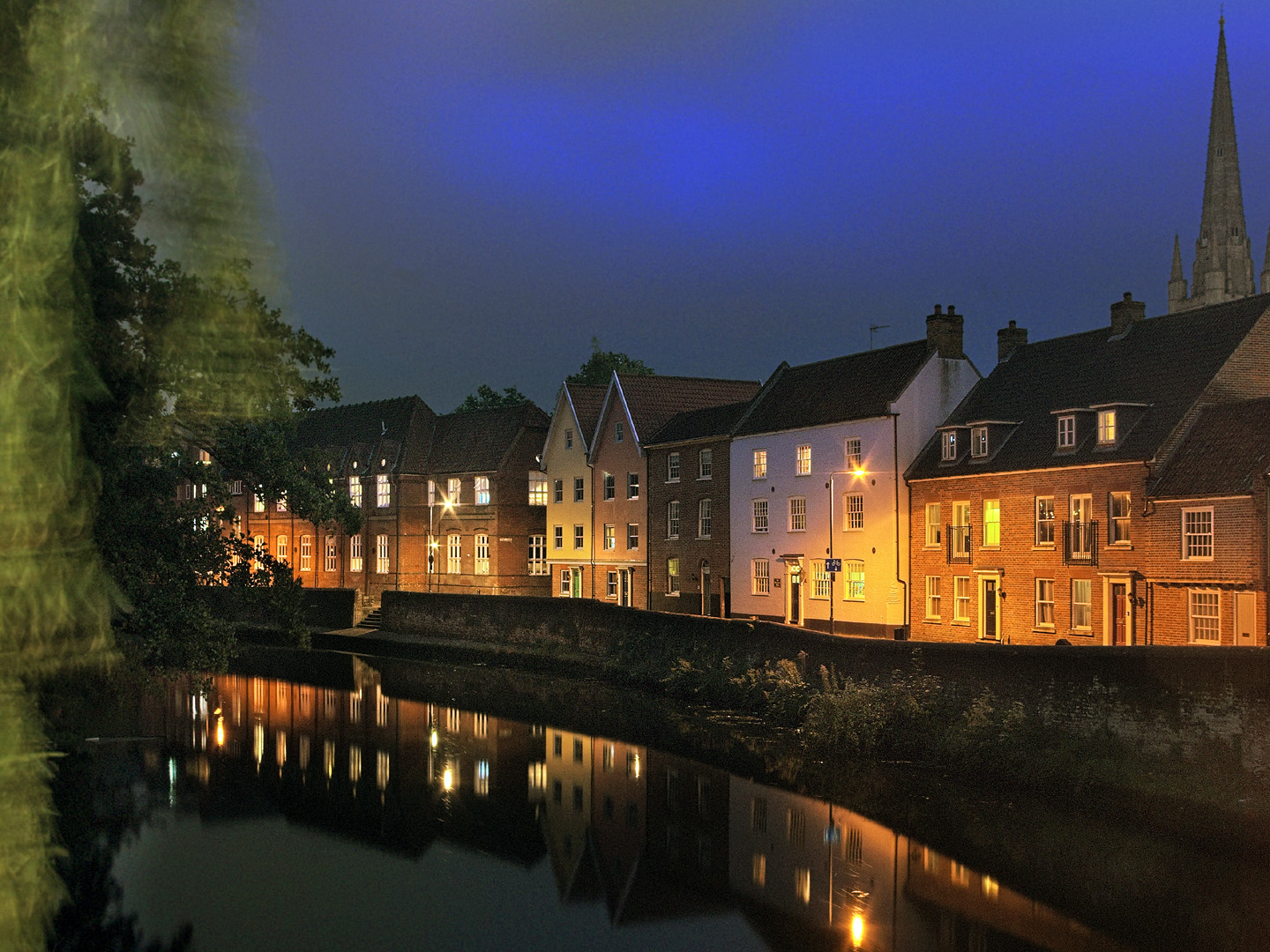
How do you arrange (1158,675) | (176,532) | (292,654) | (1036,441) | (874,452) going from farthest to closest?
1. (292,654)
2. (874,452)
3. (1036,441)
4. (1158,675)
5. (176,532)

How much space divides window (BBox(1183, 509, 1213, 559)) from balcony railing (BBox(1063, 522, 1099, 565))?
287 cm

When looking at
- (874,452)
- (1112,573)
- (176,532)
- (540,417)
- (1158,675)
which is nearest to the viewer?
(176,532)

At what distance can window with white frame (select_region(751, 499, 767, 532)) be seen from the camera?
141 feet

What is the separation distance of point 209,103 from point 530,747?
26416 millimetres

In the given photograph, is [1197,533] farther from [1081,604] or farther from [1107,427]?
[1107,427]

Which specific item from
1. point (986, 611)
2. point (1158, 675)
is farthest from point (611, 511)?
point (1158, 675)

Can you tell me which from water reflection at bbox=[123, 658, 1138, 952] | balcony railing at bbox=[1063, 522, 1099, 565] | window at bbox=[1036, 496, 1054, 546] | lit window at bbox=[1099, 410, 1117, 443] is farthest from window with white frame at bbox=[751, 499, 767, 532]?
lit window at bbox=[1099, 410, 1117, 443]

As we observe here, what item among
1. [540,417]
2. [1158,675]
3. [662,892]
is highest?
[540,417]

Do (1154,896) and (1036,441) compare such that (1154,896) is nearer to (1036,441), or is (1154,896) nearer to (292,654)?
(1036,441)

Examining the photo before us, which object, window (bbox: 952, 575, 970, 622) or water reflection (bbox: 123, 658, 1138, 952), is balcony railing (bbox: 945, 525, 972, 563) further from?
water reflection (bbox: 123, 658, 1138, 952)

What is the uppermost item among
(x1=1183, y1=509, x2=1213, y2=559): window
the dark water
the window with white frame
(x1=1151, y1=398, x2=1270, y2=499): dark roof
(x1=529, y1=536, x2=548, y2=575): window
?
(x1=1151, y1=398, x2=1270, y2=499): dark roof

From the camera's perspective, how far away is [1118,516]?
3000 cm

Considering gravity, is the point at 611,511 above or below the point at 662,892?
above

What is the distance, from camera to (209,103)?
15.5 ft
